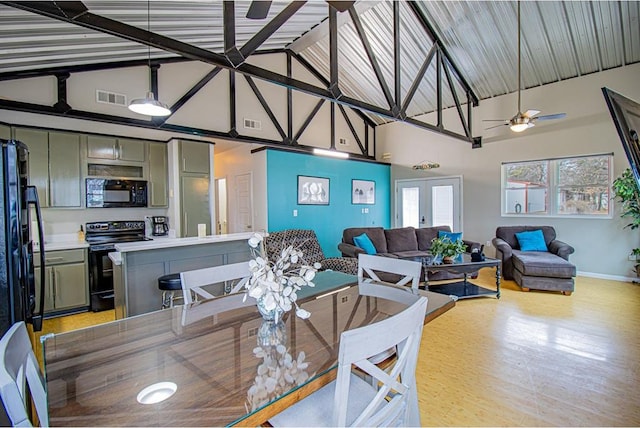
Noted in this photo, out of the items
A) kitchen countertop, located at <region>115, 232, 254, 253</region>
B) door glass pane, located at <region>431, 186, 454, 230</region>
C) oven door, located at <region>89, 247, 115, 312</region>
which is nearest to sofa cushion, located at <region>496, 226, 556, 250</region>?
door glass pane, located at <region>431, 186, 454, 230</region>

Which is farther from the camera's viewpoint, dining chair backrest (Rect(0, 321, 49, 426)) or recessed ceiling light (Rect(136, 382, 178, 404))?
recessed ceiling light (Rect(136, 382, 178, 404))

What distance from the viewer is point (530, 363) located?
8.40 ft

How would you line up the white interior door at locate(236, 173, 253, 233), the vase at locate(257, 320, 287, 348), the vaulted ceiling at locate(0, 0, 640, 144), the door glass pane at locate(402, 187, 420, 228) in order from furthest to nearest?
the door glass pane at locate(402, 187, 420, 228), the white interior door at locate(236, 173, 253, 233), the vaulted ceiling at locate(0, 0, 640, 144), the vase at locate(257, 320, 287, 348)

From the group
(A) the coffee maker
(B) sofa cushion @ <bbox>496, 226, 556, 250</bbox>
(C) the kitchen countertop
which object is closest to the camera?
(C) the kitchen countertop

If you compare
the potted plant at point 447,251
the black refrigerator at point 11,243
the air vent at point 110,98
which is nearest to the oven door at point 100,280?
the air vent at point 110,98

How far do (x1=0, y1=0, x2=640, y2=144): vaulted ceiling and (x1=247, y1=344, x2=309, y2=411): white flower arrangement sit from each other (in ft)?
8.56

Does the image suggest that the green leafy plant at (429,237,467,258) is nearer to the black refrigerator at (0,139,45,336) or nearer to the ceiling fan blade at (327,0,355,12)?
the ceiling fan blade at (327,0,355,12)

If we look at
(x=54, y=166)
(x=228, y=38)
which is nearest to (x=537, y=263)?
(x=228, y=38)

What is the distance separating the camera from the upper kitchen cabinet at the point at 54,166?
13.0ft

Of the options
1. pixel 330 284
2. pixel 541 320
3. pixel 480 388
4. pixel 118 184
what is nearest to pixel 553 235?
pixel 541 320

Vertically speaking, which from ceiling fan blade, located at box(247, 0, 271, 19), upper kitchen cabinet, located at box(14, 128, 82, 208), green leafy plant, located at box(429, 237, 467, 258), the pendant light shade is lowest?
green leafy plant, located at box(429, 237, 467, 258)

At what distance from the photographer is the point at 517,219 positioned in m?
6.27

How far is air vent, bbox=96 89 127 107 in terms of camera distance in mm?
4117

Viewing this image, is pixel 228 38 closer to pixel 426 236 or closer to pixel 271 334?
Result: pixel 271 334
